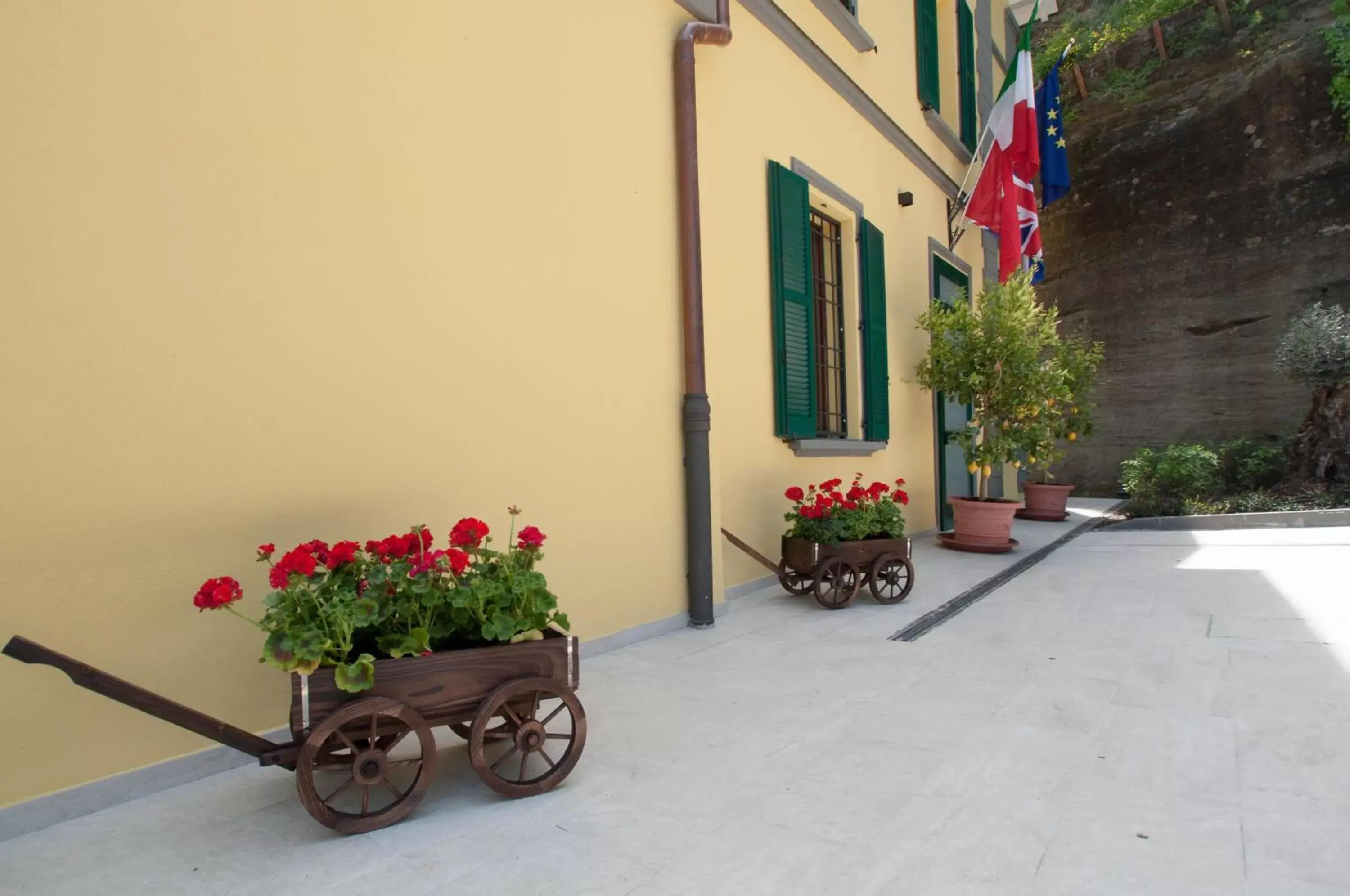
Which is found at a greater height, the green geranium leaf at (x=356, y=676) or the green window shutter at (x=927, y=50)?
the green window shutter at (x=927, y=50)

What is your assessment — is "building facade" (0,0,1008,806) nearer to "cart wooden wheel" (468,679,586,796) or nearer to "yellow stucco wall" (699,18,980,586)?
"yellow stucco wall" (699,18,980,586)

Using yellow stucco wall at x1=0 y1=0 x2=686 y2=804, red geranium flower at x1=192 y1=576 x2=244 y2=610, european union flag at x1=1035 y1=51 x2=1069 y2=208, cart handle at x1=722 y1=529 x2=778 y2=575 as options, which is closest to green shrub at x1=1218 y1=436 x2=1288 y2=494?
european union flag at x1=1035 y1=51 x2=1069 y2=208

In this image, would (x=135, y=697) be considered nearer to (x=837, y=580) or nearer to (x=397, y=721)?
(x=397, y=721)

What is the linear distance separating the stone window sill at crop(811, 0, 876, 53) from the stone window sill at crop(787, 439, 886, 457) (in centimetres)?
316

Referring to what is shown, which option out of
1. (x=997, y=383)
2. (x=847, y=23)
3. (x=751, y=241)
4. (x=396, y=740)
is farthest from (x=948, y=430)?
(x=396, y=740)

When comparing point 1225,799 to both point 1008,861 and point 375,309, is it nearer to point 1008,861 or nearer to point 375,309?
point 1008,861

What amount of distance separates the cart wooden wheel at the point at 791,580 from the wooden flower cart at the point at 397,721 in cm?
236

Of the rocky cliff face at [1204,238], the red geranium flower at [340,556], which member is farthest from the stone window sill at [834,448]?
the rocky cliff face at [1204,238]

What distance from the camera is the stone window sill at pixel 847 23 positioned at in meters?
5.33

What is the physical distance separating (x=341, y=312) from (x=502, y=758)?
1.51 m

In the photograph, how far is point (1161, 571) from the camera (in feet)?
16.4

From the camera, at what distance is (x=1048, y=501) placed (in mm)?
8336

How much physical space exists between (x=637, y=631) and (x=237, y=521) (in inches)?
73.3

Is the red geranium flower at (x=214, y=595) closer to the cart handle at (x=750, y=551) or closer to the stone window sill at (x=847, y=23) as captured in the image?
the cart handle at (x=750, y=551)
